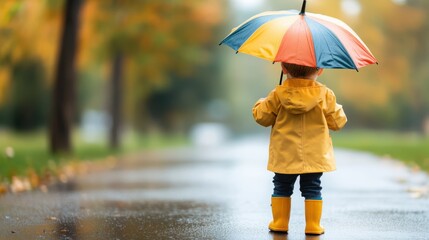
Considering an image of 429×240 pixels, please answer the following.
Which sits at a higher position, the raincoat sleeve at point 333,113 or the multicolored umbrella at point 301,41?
the multicolored umbrella at point 301,41

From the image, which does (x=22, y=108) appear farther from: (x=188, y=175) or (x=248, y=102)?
(x=248, y=102)

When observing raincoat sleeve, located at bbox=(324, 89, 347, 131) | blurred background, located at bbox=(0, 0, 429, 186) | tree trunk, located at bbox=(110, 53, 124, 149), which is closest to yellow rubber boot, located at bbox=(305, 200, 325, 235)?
raincoat sleeve, located at bbox=(324, 89, 347, 131)

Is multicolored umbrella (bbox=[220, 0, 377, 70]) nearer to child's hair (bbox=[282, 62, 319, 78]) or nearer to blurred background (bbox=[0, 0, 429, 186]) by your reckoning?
child's hair (bbox=[282, 62, 319, 78])

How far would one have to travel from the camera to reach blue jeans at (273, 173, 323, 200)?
668cm

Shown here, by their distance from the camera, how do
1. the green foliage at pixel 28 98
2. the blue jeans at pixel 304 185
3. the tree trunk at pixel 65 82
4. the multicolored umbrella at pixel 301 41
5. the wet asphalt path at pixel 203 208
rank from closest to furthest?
the multicolored umbrella at pixel 301 41, the blue jeans at pixel 304 185, the wet asphalt path at pixel 203 208, the tree trunk at pixel 65 82, the green foliage at pixel 28 98

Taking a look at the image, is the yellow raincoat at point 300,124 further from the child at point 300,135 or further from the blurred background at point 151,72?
the blurred background at point 151,72

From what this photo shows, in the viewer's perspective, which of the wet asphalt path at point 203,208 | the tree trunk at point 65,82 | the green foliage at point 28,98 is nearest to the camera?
the wet asphalt path at point 203,208

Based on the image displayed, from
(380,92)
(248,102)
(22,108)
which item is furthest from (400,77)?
(248,102)

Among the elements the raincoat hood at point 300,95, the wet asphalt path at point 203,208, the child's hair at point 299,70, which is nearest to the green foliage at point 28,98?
the wet asphalt path at point 203,208

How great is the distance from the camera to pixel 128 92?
34469 mm

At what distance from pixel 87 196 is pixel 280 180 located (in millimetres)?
4234

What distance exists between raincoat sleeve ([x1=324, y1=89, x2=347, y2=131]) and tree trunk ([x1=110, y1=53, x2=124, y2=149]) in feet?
71.0

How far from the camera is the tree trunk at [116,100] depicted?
28156 mm

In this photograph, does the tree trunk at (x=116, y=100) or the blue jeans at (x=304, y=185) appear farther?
the tree trunk at (x=116, y=100)
